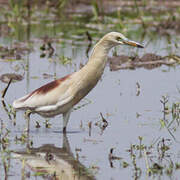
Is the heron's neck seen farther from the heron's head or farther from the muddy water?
the muddy water

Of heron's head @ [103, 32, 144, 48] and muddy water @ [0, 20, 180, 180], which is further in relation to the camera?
heron's head @ [103, 32, 144, 48]

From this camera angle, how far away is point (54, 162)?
247 inches

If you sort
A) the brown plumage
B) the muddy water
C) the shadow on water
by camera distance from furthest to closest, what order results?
the brown plumage, the muddy water, the shadow on water

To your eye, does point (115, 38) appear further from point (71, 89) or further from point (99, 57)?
point (71, 89)

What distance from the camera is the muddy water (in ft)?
19.9

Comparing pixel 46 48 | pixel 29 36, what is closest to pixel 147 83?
pixel 46 48

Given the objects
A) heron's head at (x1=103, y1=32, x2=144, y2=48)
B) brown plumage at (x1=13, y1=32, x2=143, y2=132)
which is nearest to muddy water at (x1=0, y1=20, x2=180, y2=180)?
brown plumage at (x1=13, y1=32, x2=143, y2=132)

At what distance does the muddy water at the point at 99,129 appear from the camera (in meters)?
6.06

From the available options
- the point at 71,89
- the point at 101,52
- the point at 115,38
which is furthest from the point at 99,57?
the point at 71,89

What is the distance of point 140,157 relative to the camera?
6.42m

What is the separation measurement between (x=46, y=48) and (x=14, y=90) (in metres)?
3.59

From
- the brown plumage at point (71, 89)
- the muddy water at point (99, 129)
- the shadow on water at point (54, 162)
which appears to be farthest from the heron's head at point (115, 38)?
the shadow on water at point (54, 162)

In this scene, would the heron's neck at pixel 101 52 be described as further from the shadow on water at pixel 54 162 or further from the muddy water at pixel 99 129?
the shadow on water at pixel 54 162

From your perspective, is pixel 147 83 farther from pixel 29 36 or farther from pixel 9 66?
pixel 29 36
